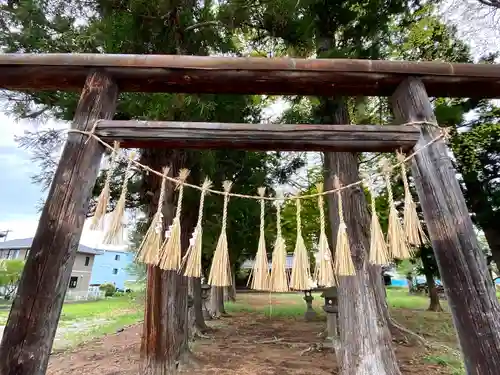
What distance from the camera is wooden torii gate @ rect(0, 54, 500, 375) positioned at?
103 centimetres

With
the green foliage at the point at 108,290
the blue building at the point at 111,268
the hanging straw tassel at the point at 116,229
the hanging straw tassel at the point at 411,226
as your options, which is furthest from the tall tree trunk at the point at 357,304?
the blue building at the point at 111,268

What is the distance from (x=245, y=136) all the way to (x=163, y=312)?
231 centimetres

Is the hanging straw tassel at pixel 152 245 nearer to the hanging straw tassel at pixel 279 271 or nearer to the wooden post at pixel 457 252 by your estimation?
the hanging straw tassel at pixel 279 271

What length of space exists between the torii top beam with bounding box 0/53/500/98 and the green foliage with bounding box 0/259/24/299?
13.6 metres

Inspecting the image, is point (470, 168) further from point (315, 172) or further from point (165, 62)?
point (165, 62)

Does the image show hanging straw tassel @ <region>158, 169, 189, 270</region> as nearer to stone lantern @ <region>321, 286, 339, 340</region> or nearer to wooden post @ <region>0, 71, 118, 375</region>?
wooden post @ <region>0, 71, 118, 375</region>

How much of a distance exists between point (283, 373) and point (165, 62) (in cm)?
329

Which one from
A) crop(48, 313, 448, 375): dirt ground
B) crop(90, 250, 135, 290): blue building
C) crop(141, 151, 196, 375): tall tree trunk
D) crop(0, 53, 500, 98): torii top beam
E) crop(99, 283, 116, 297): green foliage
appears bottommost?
crop(48, 313, 448, 375): dirt ground

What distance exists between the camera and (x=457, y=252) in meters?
1.12

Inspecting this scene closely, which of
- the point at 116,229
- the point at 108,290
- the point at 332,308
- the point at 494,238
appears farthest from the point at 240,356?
the point at 108,290

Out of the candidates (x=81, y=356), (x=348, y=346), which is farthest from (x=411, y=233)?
(x=81, y=356)

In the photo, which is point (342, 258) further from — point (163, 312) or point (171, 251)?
point (163, 312)

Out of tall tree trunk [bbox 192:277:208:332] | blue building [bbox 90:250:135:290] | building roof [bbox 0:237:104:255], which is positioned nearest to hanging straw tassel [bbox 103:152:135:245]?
tall tree trunk [bbox 192:277:208:332]

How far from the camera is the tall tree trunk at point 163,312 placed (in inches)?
114
